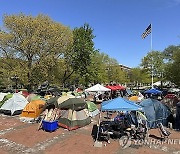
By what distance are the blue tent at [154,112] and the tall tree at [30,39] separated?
22.3m

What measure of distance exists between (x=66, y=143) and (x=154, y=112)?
7.20 m

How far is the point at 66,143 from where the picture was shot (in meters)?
12.4

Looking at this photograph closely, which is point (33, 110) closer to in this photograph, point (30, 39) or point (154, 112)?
point (154, 112)

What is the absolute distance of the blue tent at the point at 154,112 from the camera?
15.8 meters

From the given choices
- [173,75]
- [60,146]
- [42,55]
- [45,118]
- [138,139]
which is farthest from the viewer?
[173,75]

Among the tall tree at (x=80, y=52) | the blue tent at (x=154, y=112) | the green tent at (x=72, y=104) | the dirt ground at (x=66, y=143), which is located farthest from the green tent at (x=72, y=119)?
the tall tree at (x=80, y=52)

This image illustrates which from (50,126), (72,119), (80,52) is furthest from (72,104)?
(80,52)

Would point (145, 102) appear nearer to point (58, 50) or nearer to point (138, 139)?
point (138, 139)

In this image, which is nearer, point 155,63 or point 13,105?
point 13,105

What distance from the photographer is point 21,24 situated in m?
32.7

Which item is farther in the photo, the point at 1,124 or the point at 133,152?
the point at 1,124

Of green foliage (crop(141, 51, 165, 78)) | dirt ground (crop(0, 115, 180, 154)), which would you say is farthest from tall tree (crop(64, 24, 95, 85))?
dirt ground (crop(0, 115, 180, 154))

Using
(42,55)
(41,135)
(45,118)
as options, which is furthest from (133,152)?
(42,55)

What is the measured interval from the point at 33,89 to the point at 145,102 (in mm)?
25111
